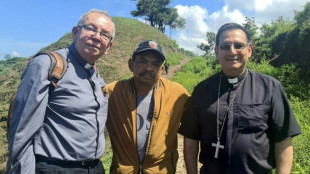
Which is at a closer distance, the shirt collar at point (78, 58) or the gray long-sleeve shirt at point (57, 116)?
the gray long-sleeve shirt at point (57, 116)

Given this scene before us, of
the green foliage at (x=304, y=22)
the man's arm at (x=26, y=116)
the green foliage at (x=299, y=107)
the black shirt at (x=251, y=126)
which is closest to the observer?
the man's arm at (x=26, y=116)

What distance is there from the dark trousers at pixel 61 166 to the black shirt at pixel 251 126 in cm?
115

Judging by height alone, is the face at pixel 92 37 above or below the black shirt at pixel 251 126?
above

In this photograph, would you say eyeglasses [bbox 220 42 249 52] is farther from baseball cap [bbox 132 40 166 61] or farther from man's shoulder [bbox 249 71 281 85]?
baseball cap [bbox 132 40 166 61]

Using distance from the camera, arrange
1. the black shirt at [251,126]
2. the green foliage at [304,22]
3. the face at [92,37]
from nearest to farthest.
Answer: the black shirt at [251,126]
the face at [92,37]
the green foliage at [304,22]

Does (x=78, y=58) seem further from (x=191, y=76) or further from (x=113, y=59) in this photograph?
(x=113, y=59)

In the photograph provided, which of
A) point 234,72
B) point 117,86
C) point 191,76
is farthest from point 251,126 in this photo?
point 191,76

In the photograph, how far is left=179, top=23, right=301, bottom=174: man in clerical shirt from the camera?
96.4 inches

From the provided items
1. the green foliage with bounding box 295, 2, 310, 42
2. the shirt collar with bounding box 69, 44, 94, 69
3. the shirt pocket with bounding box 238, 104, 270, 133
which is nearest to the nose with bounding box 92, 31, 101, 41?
the shirt collar with bounding box 69, 44, 94, 69

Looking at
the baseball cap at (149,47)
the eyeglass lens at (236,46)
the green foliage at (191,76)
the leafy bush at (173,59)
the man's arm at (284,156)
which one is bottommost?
the man's arm at (284,156)

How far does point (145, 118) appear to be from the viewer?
3029mm

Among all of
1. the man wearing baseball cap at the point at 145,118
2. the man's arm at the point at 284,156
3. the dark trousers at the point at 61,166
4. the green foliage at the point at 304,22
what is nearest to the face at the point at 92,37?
the man wearing baseball cap at the point at 145,118

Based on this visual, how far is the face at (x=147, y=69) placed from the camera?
3.05 metres

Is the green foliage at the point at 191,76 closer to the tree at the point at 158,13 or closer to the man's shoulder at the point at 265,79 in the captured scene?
the man's shoulder at the point at 265,79
